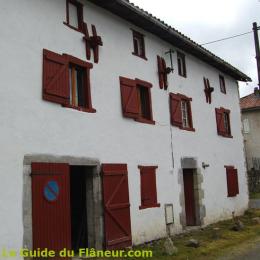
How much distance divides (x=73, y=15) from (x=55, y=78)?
206cm

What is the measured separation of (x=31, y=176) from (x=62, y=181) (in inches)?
37.6

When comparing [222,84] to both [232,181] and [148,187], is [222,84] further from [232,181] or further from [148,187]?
[148,187]

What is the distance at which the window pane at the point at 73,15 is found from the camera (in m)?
10.9

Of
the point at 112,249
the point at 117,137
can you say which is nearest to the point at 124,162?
the point at 117,137

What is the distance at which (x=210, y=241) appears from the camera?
12.8m

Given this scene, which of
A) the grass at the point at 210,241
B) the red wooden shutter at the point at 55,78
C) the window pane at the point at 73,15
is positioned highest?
the window pane at the point at 73,15

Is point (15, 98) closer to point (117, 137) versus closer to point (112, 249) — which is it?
point (117, 137)

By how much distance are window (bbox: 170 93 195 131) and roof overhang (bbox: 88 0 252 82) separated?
191cm

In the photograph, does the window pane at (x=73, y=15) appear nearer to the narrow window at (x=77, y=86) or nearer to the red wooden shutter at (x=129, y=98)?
the narrow window at (x=77, y=86)

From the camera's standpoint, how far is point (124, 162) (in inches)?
470

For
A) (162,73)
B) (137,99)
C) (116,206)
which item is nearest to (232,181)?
(162,73)

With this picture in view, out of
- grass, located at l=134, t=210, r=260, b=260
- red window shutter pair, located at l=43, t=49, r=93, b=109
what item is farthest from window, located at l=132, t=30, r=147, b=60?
grass, located at l=134, t=210, r=260, b=260

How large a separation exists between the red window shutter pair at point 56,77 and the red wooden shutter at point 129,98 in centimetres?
223

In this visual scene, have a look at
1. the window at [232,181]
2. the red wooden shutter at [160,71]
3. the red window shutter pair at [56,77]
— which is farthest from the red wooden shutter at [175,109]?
the red window shutter pair at [56,77]
